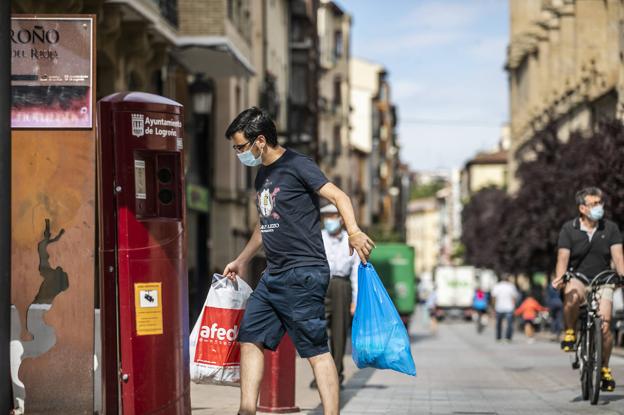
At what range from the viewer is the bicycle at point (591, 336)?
12.0 m

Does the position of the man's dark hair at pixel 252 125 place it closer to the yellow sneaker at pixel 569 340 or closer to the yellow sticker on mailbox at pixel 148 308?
the yellow sticker on mailbox at pixel 148 308

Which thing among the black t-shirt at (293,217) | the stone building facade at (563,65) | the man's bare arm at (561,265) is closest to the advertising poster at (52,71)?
the black t-shirt at (293,217)

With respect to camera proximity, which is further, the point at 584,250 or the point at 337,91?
the point at 337,91

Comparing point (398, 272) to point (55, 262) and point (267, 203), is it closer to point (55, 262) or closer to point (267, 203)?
point (55, 262)

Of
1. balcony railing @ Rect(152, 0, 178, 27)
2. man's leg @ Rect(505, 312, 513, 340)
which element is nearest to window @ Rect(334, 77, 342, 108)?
man's leg @ Rect(505, 312, 513, 340)

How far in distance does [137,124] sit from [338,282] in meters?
5.72

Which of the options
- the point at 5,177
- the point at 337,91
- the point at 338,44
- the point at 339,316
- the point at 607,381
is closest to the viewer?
the point at 5,177

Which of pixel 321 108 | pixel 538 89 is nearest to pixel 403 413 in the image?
pixel 538 89

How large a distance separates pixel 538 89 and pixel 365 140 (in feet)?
149

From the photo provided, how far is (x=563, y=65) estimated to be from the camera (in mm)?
63750

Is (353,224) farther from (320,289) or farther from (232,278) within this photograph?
(232,278)

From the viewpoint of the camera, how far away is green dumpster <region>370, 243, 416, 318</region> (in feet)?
129

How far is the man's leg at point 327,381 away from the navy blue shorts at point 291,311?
5cm

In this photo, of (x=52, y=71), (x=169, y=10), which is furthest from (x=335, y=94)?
(x=52, y=71)
